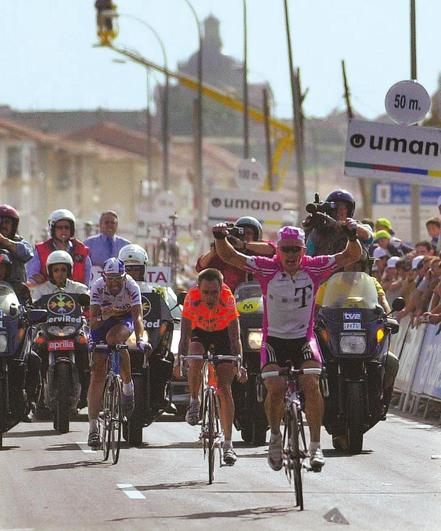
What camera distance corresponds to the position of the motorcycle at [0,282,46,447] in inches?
704

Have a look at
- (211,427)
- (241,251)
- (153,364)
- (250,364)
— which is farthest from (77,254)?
(211,427)

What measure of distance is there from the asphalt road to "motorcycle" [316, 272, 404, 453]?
13.5 inches

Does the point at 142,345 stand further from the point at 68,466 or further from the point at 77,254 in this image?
the point at 77,254

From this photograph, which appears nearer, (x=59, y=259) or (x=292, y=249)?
(x=292, y=249)

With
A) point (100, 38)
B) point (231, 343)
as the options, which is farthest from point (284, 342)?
point (100, 38)

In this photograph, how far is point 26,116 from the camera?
197875mm

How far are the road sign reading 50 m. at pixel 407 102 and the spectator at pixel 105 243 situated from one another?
3.40m

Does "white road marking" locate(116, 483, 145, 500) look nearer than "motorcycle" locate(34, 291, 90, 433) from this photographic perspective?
Yes

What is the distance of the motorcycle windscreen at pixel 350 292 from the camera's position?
17.4 m

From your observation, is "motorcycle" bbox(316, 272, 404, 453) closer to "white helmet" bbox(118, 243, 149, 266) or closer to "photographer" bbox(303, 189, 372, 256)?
"photographer" bbox(303, 189, 372, 256)

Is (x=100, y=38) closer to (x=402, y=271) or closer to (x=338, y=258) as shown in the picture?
(x=402, y=271)

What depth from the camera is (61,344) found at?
64.6ft

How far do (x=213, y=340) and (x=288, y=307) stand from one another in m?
2.06

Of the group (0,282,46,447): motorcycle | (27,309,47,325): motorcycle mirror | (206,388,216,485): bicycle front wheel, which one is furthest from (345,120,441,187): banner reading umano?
(206,388,216,485): bicycle front wheel
